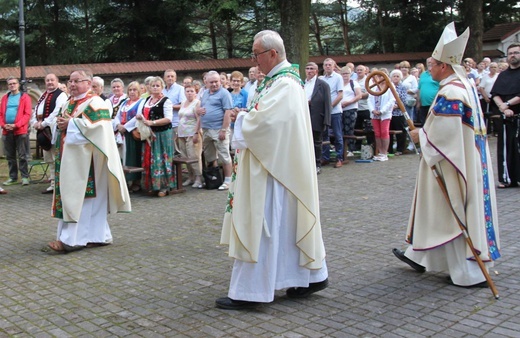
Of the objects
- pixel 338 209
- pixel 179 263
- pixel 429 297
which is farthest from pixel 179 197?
pixel 429 297

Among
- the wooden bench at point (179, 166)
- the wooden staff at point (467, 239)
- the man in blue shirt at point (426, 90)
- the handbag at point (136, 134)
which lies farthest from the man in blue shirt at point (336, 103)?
the wooden staff at point (467, 239)

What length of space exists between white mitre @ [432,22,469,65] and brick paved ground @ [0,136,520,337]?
1.86m

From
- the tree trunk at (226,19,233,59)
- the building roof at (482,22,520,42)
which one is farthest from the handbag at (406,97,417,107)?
the building roof at (482,22,520,42)

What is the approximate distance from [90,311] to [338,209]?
460 cm

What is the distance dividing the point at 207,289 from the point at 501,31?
2435 cm

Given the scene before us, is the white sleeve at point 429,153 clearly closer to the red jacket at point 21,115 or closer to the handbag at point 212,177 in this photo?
the handbag at point 212,177

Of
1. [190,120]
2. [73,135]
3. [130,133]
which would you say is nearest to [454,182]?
[73,135]

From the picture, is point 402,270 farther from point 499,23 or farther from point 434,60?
point 499,23

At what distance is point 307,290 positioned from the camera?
5430 mm

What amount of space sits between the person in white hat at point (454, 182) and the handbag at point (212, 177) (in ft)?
19.0

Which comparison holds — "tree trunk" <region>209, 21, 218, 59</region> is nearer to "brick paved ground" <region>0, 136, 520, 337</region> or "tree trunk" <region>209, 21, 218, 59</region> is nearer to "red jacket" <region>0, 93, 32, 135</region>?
"red jacket" <region>0, 93, 32, 135</region>

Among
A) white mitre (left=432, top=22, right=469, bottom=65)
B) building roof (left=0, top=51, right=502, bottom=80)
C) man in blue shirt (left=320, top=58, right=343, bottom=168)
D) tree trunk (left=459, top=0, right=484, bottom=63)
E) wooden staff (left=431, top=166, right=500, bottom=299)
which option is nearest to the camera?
wooden staff (left=431, top=166, right=500, bottom=299)

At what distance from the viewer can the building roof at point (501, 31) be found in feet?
86.6

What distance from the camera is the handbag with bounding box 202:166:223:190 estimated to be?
37.2ft
